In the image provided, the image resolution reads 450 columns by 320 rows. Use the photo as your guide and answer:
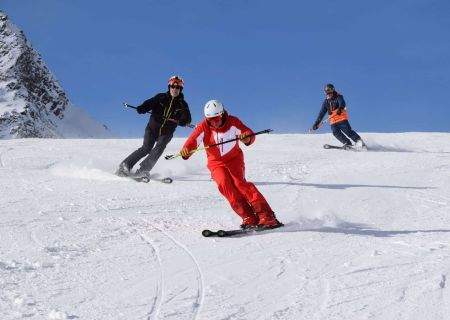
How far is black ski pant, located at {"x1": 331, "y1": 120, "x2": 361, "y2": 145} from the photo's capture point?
583 inches

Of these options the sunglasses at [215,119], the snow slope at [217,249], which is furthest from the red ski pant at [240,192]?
the sunglasses at [215,119]

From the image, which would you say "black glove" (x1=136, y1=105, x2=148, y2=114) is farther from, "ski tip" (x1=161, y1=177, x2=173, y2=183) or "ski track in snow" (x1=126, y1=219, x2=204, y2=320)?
"ski track in snow" (x1=126, y1=219, x2=204, y2=320)

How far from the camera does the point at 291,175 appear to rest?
10594mm

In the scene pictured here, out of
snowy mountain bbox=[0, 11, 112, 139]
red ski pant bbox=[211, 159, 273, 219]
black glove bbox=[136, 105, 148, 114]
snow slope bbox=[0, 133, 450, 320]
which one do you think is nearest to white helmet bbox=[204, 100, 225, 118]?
red ski pant bbox=[211, 159, 273, 219]

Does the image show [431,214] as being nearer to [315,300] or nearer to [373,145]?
[315,300]

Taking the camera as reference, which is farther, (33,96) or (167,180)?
(33,96)

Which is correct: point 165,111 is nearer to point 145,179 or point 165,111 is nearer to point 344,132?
point 145,179

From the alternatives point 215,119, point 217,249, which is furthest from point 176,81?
point 217,249

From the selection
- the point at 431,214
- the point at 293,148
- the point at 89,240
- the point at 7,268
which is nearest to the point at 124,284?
the point at 7,268

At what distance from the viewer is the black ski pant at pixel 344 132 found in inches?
583

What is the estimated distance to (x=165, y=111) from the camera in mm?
10086

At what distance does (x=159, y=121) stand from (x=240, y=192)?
4028mm

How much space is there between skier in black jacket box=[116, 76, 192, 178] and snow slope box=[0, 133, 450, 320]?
24.0 inches

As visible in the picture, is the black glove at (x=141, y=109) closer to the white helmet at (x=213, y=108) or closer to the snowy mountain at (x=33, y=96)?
the white helmet at (x=213, y=108)
